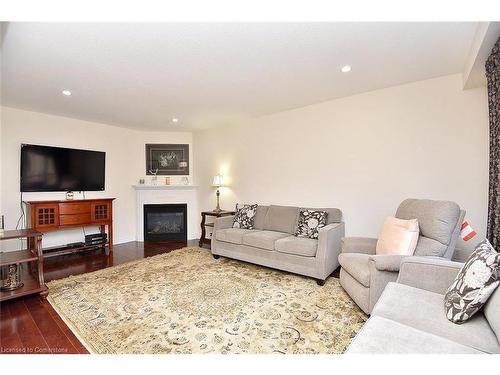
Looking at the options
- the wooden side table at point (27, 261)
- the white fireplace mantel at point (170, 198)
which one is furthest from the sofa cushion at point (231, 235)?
the wooden side table at point (27, 261)

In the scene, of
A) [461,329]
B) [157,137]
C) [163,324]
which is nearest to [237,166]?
[157,137]

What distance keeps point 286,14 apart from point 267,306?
2.26 metres

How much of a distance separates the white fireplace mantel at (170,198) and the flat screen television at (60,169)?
79 centimetres

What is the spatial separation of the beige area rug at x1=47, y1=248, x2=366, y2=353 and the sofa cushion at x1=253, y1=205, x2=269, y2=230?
0.77 m

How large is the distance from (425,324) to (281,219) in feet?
8.05

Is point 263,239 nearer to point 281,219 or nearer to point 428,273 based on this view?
point 281,219

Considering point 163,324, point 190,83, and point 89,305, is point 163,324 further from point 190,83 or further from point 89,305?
point 190,83

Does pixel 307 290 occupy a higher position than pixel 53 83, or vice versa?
pixel 53 83

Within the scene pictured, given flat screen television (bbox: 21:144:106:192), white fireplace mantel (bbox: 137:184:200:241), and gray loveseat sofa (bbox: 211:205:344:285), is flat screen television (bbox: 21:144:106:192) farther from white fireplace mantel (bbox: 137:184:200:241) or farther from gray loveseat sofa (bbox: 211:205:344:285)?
gray loveseat sofa (bbox: 211:205:344:285)

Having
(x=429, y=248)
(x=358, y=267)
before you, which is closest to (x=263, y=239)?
(x=358, y=267)

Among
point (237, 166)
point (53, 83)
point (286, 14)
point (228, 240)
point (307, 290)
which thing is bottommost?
point (307, 290)

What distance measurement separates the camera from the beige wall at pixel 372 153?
2605mm

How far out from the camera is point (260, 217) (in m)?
3.88

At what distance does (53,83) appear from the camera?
9.18 feet
